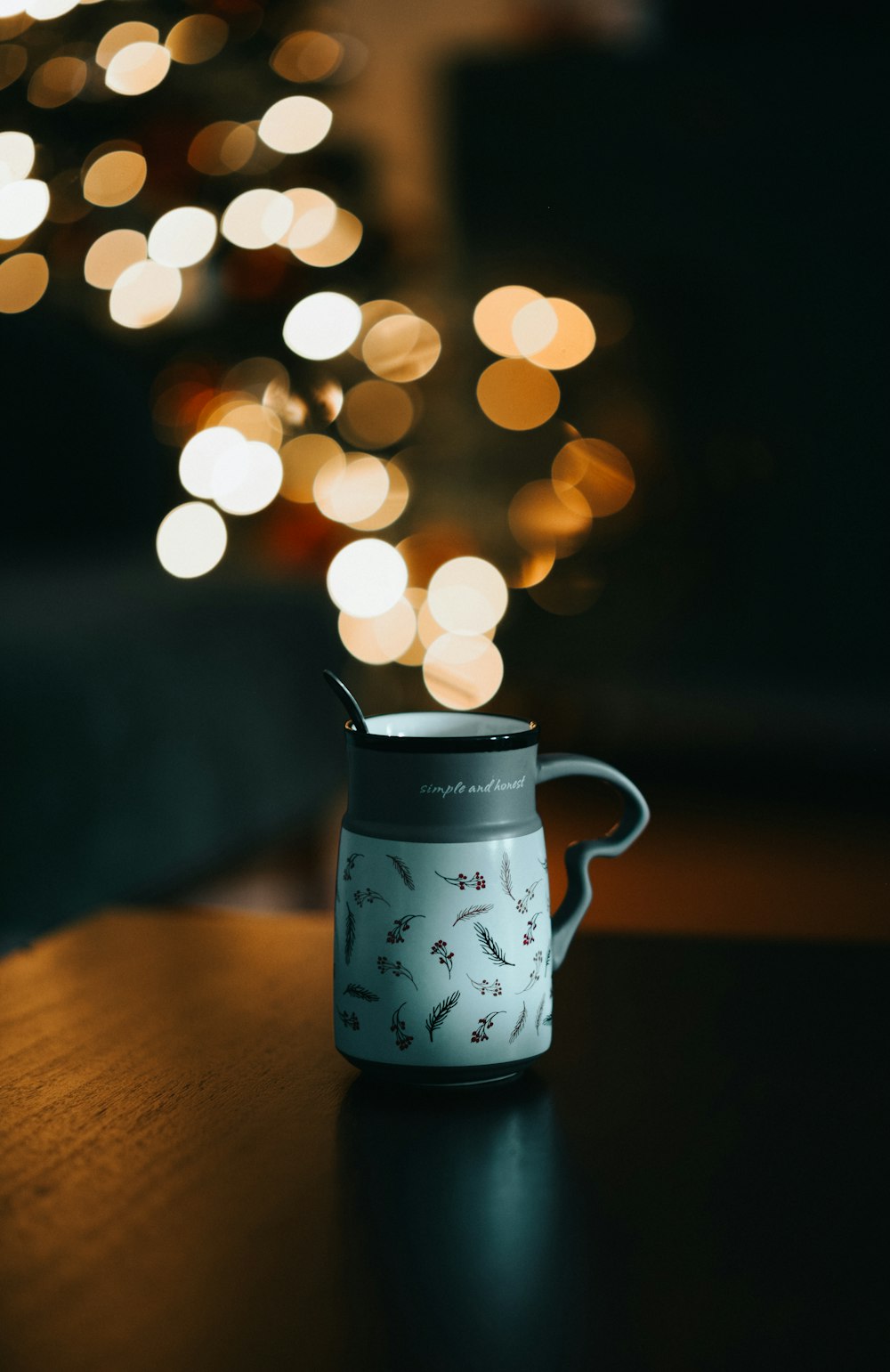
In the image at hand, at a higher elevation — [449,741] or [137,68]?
[137,68]

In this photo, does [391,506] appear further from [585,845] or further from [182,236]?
[585,845]

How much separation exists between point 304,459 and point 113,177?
60 centimetres

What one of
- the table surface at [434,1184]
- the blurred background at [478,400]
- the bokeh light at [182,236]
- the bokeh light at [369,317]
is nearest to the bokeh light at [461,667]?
the blurred background at [478,400]

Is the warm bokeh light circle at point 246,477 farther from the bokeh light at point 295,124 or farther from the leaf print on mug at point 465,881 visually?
the leaf print on mug at point 465,881

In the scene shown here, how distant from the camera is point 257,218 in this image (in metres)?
2.22

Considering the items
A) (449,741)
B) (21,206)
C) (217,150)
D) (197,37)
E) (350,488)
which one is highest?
(197,37)

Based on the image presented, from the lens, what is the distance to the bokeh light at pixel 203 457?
2217 millimetres

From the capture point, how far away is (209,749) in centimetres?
172

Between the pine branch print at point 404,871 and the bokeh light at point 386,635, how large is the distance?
2.14 meters

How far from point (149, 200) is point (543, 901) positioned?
6.51 ft

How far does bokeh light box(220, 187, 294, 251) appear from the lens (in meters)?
2.18

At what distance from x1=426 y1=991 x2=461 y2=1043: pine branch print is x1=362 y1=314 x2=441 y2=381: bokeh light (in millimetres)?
2221

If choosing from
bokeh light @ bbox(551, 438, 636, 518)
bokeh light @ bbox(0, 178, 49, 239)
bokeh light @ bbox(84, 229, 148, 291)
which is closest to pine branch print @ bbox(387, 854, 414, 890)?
bokeh light @ bbox(0, 178, 49, 239)

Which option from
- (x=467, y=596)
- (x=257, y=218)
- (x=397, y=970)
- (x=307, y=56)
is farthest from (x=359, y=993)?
(x=467, y=596)
